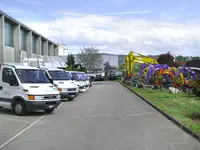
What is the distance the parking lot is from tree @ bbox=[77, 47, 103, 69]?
81.2m

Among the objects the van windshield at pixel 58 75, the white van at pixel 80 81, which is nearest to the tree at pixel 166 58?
the white van at pixel 80 81

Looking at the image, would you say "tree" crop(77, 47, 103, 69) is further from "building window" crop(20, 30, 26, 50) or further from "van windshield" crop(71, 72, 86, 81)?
"van windshield" crop(71, 72, 86, 81)

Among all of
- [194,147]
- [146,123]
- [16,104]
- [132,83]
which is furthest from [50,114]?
[132,83]

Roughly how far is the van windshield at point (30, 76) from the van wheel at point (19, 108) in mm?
953

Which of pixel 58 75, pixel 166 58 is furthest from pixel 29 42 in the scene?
pixel 166 58

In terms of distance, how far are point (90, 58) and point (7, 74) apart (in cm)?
8158

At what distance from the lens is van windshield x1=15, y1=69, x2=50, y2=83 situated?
51.1ft

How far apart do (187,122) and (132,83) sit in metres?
33.5

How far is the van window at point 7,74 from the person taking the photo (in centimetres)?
1563

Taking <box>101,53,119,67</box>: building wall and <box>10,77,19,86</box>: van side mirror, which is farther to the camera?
<box>101,53,119,67</box>: building wall

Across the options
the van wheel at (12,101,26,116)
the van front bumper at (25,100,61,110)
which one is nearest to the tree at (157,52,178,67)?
the van front bumper at (25,100,61,110)

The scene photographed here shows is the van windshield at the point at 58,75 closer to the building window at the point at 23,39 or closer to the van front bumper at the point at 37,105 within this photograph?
the van front bumper at the point at 37,105

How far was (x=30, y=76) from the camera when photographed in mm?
15938

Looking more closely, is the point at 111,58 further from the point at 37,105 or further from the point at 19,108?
the point at 37,105
